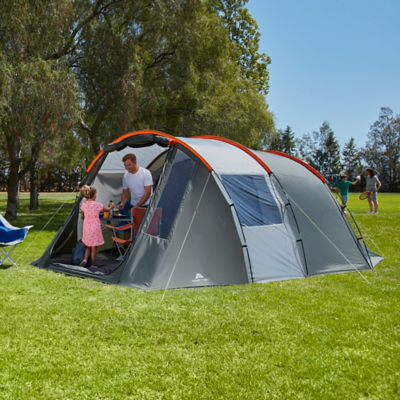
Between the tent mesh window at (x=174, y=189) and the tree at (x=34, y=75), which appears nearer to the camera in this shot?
the tent mesh window at (x=174, y=189)

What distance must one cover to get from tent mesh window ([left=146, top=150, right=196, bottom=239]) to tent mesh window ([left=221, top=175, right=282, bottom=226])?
534 mm

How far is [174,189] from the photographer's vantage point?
6551 mm

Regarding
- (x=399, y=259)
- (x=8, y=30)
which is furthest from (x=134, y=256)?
(x=8, y=30)

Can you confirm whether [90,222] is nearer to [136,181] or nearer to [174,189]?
[136,181]

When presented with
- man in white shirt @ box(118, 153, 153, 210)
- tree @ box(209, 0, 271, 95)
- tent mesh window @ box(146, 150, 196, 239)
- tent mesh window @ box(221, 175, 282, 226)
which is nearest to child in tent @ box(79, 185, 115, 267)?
man in white shirt @ box(118, 153, 153, 210)

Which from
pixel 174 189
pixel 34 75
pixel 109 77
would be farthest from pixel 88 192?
pixel 109 77

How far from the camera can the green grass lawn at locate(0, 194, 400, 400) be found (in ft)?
10.8

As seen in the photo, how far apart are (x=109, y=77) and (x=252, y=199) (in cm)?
842

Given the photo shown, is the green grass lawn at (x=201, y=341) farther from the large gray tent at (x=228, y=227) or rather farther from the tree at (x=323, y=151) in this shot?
the tree at (x=323, y=151)

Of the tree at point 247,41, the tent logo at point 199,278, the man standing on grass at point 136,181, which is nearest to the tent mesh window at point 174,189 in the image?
the tent logo at point 199,278

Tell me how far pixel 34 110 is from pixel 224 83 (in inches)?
304

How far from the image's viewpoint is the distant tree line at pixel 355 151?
62.7 meters

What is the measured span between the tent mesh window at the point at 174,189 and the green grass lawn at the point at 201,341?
3.44ft

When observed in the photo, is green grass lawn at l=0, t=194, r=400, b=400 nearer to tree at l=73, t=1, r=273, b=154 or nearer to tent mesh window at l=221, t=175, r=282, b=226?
tent mesh window at l=221, t=175, r=282, b=226
